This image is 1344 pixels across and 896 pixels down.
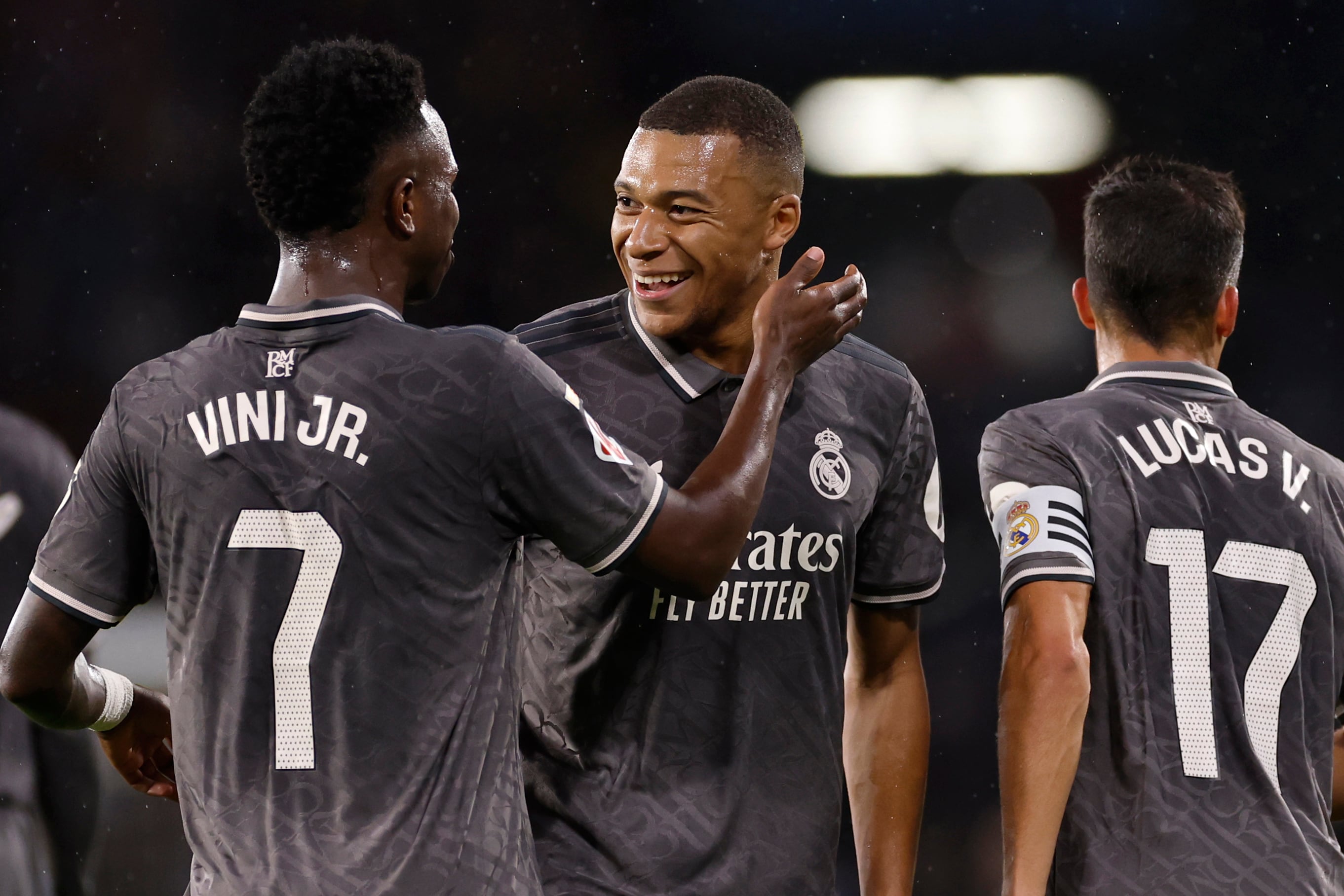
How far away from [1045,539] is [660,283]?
2.35 feet

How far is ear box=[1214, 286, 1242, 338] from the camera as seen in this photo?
89.1 inches

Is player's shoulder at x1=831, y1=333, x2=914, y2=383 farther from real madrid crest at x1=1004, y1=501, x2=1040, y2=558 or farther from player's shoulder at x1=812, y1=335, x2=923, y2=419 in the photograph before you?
real madrid crest at x1=1004, y1=501, x2=1040, y2=558

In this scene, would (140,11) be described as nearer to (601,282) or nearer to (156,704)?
(601,282)

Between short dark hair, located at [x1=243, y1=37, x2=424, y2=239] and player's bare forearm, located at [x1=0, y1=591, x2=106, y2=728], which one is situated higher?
short dark hair, located at [x1=243, y1=37, x2=424, y2=239]

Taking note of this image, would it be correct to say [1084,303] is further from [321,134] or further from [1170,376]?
[321,134]

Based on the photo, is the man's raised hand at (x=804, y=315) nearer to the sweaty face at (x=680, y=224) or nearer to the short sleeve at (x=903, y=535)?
the sweaty face at (x=680, y=224)

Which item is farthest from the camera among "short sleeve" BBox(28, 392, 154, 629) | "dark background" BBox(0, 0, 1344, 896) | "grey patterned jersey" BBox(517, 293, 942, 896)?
"dark background" BBox(0, 0, 1344, 896)

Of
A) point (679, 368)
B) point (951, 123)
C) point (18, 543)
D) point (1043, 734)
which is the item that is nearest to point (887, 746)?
point (1043, 734)

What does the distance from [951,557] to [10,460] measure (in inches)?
135

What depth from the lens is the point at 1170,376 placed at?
220 cm

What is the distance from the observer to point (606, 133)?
17.2ft

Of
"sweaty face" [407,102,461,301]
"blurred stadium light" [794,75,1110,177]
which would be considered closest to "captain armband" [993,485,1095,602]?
"sweaty face" [407,102,461,301]

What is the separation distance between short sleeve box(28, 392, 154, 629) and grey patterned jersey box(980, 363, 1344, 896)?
50.9 inches

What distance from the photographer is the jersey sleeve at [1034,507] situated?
2.03 m
